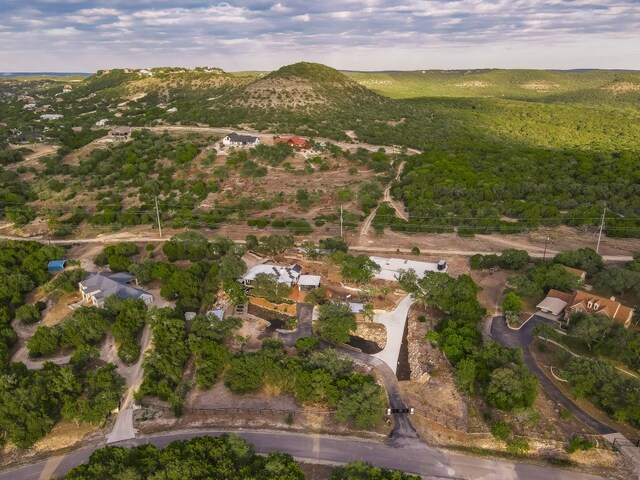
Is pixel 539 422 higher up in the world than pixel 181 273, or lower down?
lower down

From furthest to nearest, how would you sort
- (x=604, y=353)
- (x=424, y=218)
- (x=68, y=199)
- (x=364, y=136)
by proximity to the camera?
(x=364, y=136)
(x=68, y=199)
(x=424, y=218)
(x=604, y=353)

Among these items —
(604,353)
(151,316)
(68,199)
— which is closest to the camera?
(604,353)

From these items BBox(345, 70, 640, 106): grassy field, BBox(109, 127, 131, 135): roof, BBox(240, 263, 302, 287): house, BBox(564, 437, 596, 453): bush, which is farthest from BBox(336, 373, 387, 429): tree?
BBox(345, 70, 640, 106): grassy field

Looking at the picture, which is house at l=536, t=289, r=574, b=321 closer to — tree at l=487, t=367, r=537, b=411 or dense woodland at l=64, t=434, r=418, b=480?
tree at l=487, t=367, r=537, b=411

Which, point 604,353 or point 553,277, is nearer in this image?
point 604,353

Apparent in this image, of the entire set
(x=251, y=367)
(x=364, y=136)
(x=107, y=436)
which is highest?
(x=364, y=136)

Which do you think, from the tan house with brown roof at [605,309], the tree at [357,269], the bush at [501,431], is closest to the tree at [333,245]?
the tree at [357,269]

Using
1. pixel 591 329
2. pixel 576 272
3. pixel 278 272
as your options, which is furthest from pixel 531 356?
pixel 278 272

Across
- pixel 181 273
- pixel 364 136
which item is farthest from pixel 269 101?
pixel 181 273

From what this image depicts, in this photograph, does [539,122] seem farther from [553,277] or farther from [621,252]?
[553,277]
